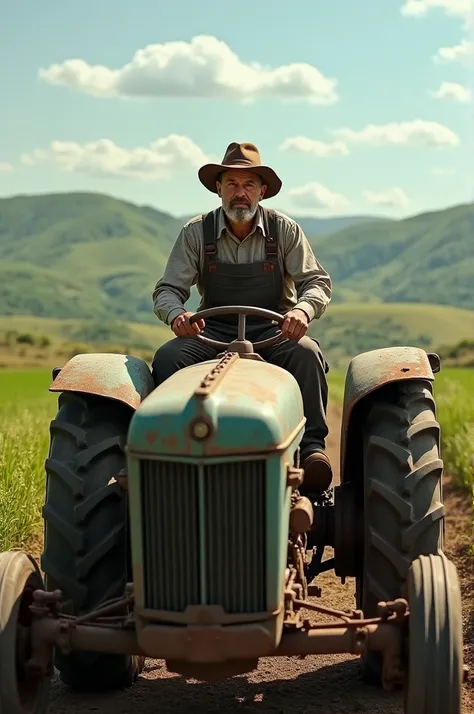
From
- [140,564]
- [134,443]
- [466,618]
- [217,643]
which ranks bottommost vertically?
[466,618]

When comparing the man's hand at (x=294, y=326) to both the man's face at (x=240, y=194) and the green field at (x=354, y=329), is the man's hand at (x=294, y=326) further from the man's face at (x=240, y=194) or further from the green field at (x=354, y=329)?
the green field at (x=354, y=329)

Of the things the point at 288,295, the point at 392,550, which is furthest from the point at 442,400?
the point at 392,550

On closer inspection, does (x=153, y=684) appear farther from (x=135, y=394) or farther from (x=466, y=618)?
(x=466, y=618)

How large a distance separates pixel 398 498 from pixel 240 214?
1.76 metres

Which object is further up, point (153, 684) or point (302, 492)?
point (302, 492)

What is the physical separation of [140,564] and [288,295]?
2238 mm

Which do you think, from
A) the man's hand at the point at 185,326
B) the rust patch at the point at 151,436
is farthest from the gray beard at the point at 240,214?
the rust patch at the point at 151,436

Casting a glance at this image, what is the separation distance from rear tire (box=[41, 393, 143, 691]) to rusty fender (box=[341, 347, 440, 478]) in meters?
1.06

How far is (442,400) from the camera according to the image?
625 inches

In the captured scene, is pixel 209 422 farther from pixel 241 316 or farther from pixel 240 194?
pixel 240 194

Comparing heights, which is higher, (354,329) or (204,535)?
(354,329)

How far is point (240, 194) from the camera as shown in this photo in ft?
18.3

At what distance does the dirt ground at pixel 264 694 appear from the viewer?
15.2 feet

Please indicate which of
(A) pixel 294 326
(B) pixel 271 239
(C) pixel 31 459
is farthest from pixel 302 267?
(C) pixel 31 459
